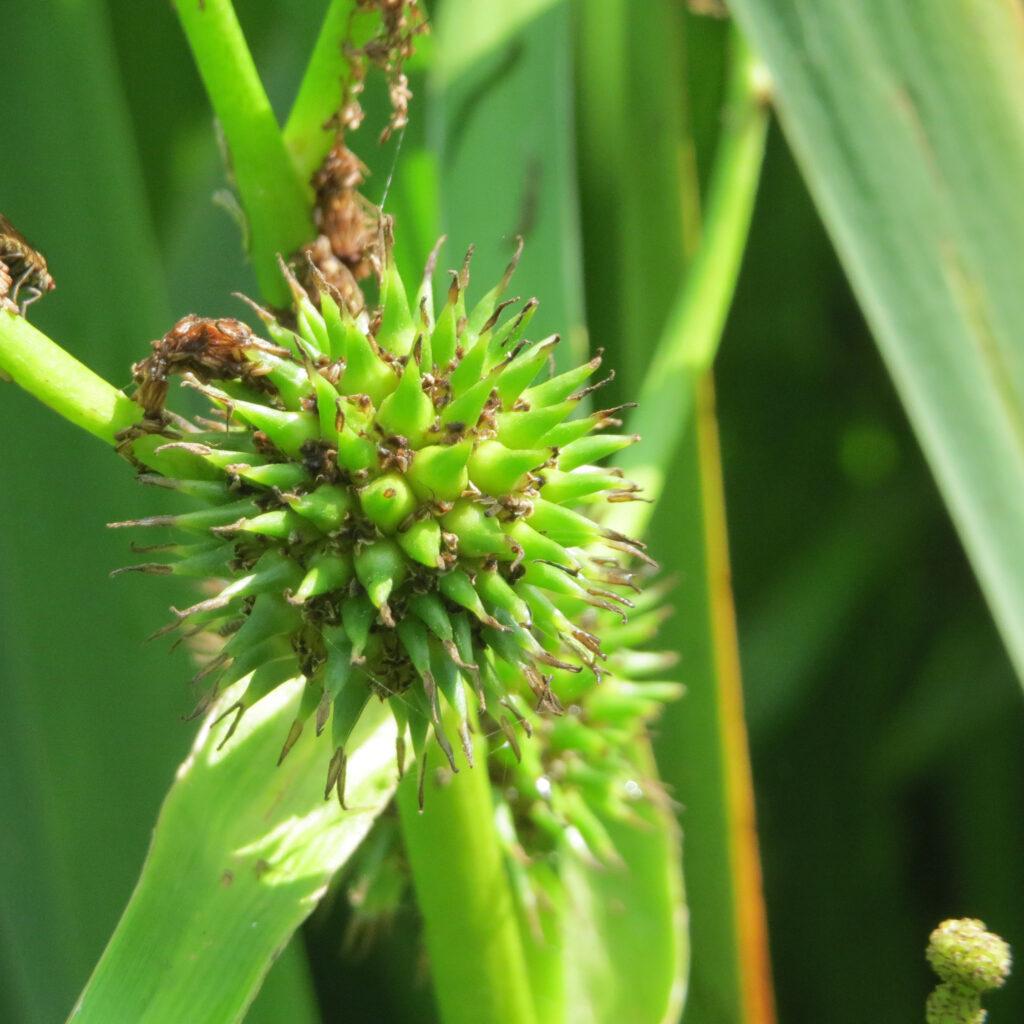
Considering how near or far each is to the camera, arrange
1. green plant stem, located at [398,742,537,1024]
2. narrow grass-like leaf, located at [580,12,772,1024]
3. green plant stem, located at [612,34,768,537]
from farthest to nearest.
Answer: narrow grass-like leaf, located at [580,12,772,1024], green plant stem, located at [612,34,768,537], green plant stem, located at [398,742,537,1024]

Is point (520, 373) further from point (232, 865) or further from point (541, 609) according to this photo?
point (232, 865)

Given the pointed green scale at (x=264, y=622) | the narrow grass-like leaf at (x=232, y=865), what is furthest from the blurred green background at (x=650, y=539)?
the pointed green scale at (x=264, y=622)

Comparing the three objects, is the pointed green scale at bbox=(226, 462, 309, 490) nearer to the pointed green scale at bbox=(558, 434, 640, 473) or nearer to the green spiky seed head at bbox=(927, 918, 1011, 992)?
the pointed green scale at bbox=(558, 434, 640, 473)

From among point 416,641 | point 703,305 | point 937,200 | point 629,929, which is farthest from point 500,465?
point 629,929

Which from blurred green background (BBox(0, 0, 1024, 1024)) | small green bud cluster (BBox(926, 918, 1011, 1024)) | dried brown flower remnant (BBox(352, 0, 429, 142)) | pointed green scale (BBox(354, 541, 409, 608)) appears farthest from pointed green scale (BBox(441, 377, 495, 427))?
blurred green background (BBox(0, 0, 1024, 1024))

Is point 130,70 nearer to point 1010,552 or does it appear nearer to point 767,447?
point 767,447

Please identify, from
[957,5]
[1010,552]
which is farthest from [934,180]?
[1010,552]
